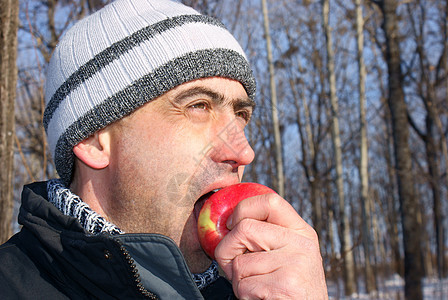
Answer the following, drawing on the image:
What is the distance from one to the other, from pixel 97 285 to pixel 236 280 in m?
0.52

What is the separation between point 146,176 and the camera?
1.70m

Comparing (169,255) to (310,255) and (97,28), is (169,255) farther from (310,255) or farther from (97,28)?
(97,28)

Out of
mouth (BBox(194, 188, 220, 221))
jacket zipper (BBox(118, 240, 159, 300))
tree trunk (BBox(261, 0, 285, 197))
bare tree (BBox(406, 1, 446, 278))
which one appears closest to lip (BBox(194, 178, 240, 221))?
mouth (BBox(194, 188, 220, 221))

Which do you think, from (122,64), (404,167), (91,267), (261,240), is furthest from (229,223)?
(404,167)

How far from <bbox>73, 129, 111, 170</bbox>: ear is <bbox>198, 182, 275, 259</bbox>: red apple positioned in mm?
521

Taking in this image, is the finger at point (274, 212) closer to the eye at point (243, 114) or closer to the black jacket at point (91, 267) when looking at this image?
the black jacket at point (91, 267)

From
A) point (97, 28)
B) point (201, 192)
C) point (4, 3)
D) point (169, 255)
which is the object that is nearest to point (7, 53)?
point (4, 3)

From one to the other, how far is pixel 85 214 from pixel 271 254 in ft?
2.59

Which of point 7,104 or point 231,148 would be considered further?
point 7,104

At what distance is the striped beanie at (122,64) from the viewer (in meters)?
1.78

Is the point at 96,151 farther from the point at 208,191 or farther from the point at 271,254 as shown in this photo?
the point at 271,254

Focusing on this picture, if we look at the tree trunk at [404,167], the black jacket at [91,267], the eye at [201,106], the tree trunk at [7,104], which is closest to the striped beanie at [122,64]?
the eye at [201,106]

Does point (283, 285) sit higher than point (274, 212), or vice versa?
point (274, 212)

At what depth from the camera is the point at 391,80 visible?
10258 millimetres
